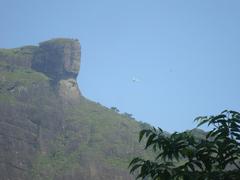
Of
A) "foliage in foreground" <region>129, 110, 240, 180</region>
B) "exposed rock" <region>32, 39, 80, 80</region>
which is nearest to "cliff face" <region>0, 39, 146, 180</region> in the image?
"exposed rock" <region>32, 39, 80, 80</region>

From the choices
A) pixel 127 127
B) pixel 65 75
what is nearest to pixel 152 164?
pixel 127 127

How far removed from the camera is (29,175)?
66938 millimetres

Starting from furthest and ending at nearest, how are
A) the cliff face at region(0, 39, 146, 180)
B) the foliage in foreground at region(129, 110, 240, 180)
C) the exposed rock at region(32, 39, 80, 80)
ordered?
1. the exposed rock at region(32, 39, 80, 80)
2. the cliff face at region(0, 39, 146, 180)
3. the foliage in foreground at region(129, 110, 240, 180)

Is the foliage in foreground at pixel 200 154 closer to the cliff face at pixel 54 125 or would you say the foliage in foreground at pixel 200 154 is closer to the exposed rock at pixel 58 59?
the cliff face at pixel 54 125

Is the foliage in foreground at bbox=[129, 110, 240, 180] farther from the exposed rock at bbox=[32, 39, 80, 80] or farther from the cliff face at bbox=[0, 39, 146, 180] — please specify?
the exposed rock at bbox=[32, 39, 80, 80]

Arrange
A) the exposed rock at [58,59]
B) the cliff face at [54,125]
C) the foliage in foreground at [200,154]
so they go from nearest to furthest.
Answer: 1. the foliage in foreground at [200,154]
2. the cliff face at [54,125]
3. the exposed rock at [58,59]

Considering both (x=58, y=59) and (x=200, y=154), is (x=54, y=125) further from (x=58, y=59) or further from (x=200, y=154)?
(x=200, y=154)

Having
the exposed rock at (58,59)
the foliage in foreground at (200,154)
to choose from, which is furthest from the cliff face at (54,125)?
the foliage in foreground at (200,154)

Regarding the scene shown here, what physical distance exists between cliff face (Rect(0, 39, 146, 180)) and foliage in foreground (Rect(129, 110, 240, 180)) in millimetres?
63315

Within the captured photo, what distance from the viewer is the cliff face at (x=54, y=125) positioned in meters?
70.8

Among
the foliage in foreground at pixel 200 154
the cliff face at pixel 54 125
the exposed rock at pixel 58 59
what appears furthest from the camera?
the exposed rock at pixel 58 59

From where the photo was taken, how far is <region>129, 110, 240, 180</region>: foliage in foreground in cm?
342

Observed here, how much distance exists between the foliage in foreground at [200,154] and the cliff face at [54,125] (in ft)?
208

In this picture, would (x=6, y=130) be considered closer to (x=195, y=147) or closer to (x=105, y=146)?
(x=105, y=146)
